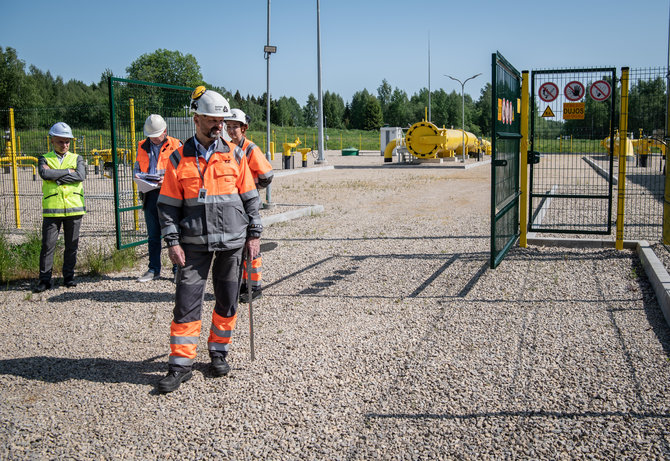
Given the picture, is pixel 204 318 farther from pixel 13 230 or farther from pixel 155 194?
pixel 13 230

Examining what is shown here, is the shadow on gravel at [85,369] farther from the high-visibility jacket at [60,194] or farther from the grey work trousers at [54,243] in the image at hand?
the high-visibility jacket at [60,194]

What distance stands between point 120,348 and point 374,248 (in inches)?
198

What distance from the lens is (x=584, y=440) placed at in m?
3.70

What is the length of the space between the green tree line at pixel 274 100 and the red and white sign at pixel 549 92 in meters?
37.0

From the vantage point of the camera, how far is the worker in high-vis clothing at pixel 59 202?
24.2 feet

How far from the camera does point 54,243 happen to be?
24.4 ft

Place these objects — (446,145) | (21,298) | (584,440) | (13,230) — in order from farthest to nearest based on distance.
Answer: (446,145) → (13,230) → (21,298) → (584,440)

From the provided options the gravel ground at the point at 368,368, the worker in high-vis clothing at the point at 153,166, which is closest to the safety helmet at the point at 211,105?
the gravel ground at the point at 368,368

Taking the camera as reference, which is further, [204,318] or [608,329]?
[204,318]

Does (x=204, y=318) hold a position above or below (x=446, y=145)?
below

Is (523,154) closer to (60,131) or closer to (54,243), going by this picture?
(60,131)

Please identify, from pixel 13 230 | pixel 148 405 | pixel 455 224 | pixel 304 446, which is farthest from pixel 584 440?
pixel 13 230

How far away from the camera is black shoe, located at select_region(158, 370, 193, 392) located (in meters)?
Result: 4.45

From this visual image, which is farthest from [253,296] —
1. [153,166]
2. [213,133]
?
[213,133]
